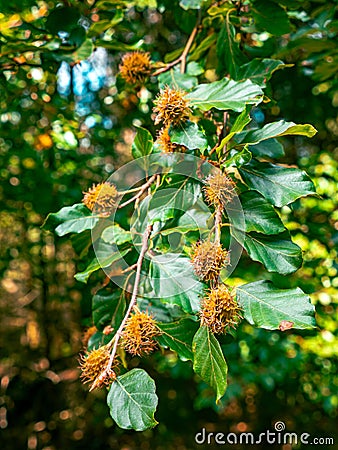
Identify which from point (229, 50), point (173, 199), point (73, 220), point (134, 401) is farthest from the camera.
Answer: point (229, 50)

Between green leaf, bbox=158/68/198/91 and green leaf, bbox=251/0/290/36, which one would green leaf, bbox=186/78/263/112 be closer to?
green leaf, bbox=158/68/198/91

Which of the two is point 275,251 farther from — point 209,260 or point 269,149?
point 269,149

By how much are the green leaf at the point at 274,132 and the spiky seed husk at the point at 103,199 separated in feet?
0.69

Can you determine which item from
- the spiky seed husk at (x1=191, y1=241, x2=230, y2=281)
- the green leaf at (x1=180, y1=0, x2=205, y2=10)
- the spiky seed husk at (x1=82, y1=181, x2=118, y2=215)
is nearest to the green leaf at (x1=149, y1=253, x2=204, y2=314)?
the spiky seed husk at (x1=191, y1=241, x2=230, y2=281)

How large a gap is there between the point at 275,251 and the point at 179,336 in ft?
0.60

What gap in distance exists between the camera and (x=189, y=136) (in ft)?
2.16

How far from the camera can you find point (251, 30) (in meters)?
1.08

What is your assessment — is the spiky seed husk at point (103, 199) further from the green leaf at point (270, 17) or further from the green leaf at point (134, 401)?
the green leaf at point (270, 17)

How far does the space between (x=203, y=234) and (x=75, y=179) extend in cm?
133

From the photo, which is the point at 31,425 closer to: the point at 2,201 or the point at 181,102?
the point at 2,201

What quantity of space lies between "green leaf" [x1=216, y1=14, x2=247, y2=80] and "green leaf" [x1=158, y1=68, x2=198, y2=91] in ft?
0.26

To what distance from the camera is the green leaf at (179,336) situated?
0.69 meters

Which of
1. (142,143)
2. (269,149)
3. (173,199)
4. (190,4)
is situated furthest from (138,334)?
(190,4)

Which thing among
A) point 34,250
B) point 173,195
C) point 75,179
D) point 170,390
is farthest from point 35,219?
point 173,195
